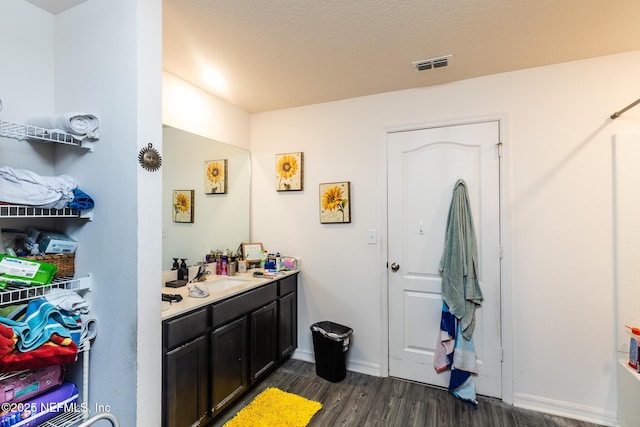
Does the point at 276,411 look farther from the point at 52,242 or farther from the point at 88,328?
the point at 52,242

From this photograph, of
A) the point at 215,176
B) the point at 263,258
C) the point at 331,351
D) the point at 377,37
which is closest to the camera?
the point at 377,37

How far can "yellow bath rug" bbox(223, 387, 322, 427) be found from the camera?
6.63 ft

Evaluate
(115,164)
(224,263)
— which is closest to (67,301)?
(115,164)

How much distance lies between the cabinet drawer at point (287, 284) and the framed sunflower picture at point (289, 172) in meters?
0.86

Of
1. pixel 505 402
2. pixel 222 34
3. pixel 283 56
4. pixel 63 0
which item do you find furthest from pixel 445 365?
pixel 63 0

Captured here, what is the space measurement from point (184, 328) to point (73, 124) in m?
1.20

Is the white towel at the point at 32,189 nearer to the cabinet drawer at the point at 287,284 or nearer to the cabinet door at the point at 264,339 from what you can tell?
the cabinet door at the point at 264,339

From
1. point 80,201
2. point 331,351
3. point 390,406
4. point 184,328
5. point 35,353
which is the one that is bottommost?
point 390,406

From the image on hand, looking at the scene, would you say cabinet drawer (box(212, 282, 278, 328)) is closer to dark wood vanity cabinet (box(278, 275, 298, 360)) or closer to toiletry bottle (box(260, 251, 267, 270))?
dark wood vanity cabinet (box(278, 275, 298, 360))

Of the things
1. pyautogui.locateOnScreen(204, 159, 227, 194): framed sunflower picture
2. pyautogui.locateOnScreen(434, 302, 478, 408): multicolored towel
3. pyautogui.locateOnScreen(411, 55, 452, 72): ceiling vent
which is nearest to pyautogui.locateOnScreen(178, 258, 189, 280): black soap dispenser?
pyautogui.locateOnScreen(204, 159, 227, 194): framed sunflower picture

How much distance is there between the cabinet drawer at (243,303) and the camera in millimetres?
2033

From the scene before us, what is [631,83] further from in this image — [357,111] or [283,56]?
[283,56]

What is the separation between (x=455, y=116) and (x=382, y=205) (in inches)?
36.2

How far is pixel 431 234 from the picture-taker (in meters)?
2.53
